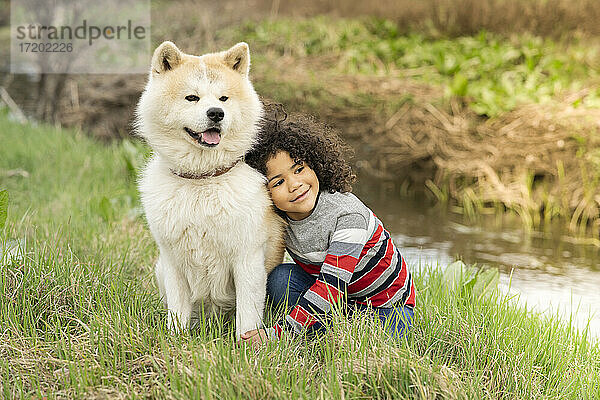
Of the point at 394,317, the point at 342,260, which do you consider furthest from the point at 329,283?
the point at 394,317

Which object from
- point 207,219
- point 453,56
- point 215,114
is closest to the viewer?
point 215,114

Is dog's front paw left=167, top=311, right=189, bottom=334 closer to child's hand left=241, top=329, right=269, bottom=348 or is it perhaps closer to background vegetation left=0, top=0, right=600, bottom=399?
background vegetation left=0, top=0, right=600, bottom=399

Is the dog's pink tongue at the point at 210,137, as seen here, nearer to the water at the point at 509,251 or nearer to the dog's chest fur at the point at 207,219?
the dog's chest fur at the point at 207,219

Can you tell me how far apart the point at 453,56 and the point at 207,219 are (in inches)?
238

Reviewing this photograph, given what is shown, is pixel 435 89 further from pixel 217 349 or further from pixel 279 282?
pixel 217 349

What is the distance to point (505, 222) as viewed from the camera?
5637 millimetres

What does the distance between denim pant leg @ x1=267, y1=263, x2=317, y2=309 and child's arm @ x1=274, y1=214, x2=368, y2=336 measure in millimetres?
116

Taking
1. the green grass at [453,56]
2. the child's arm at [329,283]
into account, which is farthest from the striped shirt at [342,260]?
the green grass at [453,56]

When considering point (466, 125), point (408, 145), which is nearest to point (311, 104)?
point (408, 145)

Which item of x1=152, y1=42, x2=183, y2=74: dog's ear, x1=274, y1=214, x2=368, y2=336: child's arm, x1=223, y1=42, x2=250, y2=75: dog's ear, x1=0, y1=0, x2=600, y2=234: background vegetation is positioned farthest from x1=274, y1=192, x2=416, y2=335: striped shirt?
x1=0, y1=0, x2=600, y2=234: background vegetation

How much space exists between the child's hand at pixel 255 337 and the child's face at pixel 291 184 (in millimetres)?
506

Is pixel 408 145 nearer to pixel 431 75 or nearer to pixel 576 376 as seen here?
pixel 431 75

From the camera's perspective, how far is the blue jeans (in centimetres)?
266

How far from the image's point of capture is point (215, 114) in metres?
2.42
